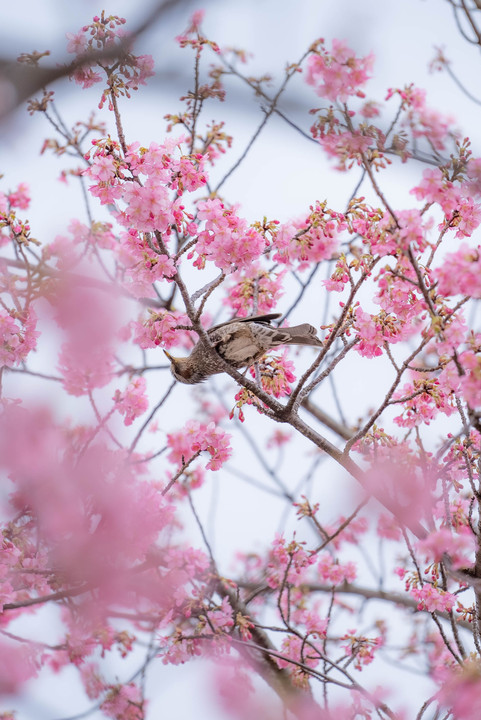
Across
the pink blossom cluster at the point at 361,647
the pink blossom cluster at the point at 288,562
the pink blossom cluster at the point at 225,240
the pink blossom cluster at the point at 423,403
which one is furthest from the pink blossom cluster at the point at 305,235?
the pink blossom cluster at the point at 361,647

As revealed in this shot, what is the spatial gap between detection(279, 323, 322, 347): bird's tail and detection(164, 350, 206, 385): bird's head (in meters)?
0.82

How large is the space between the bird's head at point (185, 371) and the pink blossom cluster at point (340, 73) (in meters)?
2.23

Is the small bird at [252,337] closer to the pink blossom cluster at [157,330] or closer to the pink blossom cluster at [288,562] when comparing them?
the pink blossom cluster at [157,330]

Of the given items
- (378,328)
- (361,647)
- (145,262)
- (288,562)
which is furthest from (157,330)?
(361,647)

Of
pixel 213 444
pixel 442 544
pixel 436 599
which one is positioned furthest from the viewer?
pixel 213 444

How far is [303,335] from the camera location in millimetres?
4156

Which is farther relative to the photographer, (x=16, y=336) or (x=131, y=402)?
(x=131, y=402)

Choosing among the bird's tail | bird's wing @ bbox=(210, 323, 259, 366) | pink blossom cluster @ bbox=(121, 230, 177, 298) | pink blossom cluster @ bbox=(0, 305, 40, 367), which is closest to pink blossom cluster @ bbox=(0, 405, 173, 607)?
pink blossom cluster @ bbox=(0, 305, 40, 367)

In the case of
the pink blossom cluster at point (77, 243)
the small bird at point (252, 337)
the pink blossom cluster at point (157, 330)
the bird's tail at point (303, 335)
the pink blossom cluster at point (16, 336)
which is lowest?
the pink blossom cluster at point (157, 330)

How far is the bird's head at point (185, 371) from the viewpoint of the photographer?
15.5 ft

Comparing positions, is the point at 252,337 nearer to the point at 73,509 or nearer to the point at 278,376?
the point at 278,376

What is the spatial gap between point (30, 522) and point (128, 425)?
100cm

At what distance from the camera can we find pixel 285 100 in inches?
59.4

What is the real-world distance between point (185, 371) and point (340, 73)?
94.8 inches
